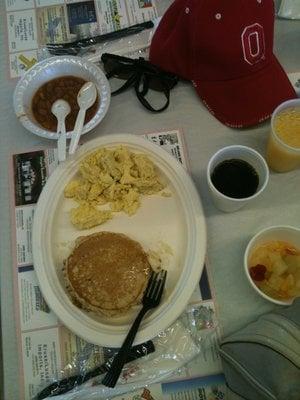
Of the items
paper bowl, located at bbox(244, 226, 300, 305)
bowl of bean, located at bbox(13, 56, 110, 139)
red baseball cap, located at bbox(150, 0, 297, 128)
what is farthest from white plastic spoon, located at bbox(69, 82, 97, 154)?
paper bowl, located at bbox(244, 226, 300, 305)

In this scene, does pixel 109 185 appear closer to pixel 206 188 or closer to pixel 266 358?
pixel 206 188

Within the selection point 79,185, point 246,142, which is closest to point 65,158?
point 79,185

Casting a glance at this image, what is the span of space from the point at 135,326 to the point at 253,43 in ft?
1.96

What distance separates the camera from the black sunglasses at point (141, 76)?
0.89m

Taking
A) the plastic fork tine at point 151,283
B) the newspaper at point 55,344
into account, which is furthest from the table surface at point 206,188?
the plastic fork tine at point 151,283

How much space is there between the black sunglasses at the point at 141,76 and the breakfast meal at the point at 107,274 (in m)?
0.33

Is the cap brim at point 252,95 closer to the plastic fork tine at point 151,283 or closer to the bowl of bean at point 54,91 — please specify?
the bowl of bean at point 54,91

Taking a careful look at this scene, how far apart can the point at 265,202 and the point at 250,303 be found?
0.21 meters

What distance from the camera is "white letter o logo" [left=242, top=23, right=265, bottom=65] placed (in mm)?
783

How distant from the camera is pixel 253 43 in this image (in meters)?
0.79

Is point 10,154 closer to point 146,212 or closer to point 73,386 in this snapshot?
point 146,212

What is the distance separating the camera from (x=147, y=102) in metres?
0.89

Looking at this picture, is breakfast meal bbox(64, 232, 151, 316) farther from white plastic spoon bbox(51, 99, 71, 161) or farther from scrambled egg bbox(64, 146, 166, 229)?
white plastic spoon bbox(51, 99, 71, 161)

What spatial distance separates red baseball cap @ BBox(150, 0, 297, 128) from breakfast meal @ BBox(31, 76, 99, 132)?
0.19 meters
